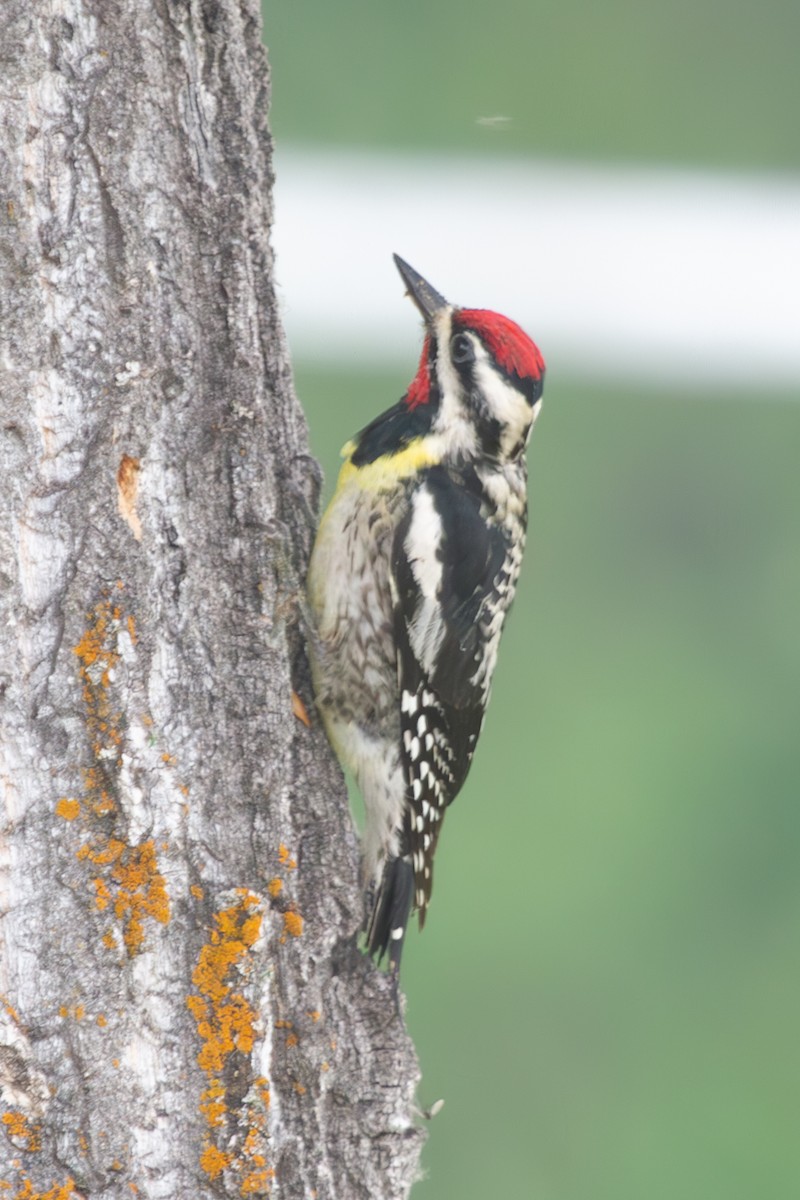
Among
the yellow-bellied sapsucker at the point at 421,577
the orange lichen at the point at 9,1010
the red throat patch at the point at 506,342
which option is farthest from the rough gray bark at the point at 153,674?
the red throat patch at the point at 506,342

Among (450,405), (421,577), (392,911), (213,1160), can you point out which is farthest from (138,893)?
(450,405)

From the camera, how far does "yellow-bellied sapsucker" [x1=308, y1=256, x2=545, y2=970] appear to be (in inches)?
91.2

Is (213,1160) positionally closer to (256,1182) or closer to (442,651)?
(256,1182)

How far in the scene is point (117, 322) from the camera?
179 cm

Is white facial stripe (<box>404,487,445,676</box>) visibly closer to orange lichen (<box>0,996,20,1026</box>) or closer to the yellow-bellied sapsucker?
the yellow-bellied sapsucker

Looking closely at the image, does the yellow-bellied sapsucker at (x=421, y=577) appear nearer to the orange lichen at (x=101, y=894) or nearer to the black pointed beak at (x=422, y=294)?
the black pointed beak at (x=422, y=294)

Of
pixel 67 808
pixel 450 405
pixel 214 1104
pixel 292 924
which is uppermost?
pixel 450 405

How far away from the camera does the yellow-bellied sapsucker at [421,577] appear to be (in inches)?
91.2

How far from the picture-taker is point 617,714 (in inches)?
169

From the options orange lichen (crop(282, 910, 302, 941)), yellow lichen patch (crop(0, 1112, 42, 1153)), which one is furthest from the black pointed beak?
yellow lichen patch (crop(0, 1112, 42, 1153))

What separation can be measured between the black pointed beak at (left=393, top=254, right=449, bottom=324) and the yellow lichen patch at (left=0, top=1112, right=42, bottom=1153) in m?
1.51

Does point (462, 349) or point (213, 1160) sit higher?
point (462, 349)

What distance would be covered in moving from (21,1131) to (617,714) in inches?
113

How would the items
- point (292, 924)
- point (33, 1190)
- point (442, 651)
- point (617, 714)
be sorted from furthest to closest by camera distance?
point (617, 714), point (442, 651), point (292, 924), point (33, 1190)
